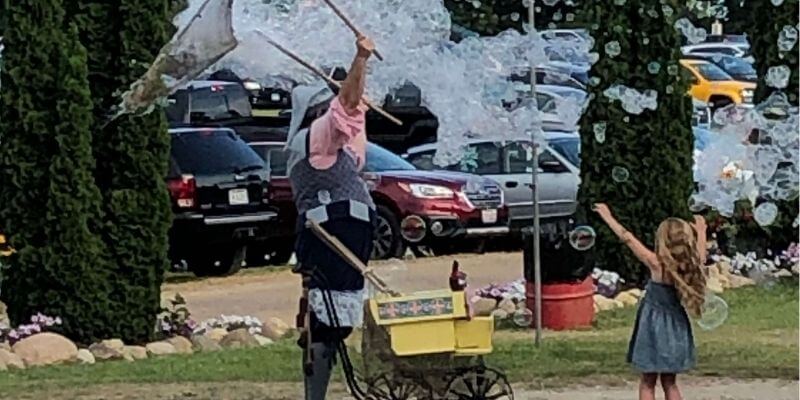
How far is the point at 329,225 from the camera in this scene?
787 cm

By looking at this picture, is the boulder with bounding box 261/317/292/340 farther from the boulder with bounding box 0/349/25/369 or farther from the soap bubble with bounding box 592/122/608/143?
the soap bubble with bounding box 592/122/608/143

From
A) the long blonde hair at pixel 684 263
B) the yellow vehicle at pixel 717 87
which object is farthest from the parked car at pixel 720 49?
the long blonde hair at pixel 684 263

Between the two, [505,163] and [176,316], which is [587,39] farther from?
[176,316]

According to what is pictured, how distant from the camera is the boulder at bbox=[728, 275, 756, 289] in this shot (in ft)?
50.1

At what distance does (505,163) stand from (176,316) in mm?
6080

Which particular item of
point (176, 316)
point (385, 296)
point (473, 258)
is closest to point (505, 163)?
point (473, 258)

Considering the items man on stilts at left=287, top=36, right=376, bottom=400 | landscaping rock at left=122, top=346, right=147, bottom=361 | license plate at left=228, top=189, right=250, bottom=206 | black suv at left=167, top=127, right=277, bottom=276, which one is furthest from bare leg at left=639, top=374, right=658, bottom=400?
license plate at left=228, top=189, right=250, bottom=206

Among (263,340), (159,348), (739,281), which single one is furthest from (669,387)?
(739,281)

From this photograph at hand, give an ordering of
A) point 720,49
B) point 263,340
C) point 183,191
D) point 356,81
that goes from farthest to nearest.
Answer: point 720,49
point 183,191
point 263,340
point 356,81

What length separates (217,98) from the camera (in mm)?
25781

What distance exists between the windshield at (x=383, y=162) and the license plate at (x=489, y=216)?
97 cm

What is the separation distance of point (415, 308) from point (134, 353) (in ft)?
13.2

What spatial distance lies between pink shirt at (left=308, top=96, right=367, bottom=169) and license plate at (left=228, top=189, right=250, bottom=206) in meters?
9.26

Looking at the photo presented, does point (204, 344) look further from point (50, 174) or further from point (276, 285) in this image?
point (276, 285)
